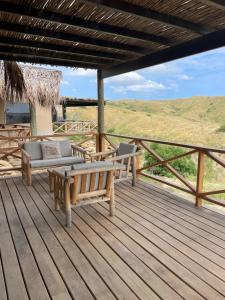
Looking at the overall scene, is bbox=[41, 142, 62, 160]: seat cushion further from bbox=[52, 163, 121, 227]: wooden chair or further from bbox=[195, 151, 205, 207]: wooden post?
bbox=[195, 151, 205, 207]: wooden post

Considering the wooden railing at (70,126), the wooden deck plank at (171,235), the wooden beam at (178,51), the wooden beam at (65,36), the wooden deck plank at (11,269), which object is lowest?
the wooden deck plank at (171,235)

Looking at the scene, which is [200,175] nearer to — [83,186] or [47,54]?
[83,186]

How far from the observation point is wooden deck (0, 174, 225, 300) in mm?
1922

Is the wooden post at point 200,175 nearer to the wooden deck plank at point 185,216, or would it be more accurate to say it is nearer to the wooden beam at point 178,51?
the wooden deck plank at point 185,216

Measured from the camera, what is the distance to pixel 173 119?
26656mm

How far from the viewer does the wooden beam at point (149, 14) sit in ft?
8.17

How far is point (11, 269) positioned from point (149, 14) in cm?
291

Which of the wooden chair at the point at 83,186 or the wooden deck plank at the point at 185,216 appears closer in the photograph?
the wooden deck plank at the point at 185,216

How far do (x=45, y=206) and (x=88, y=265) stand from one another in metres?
1.63

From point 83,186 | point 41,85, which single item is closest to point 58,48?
point 83,186

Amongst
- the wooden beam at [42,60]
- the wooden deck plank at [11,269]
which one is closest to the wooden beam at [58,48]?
the wooden beam at [42,60]

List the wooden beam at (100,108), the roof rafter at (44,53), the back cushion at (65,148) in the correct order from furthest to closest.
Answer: the wooden beam at (100,108), the back cushion at (65,148), the roof rafter at (44,53)

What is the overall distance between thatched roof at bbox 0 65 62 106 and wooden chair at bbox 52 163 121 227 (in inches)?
186

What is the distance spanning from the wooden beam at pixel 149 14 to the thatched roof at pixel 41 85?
513 cm
